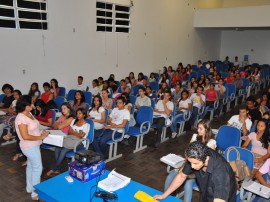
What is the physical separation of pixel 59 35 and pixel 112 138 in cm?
461

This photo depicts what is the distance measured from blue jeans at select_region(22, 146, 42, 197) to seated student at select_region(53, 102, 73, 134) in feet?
3.30

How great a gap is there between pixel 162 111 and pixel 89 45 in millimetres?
4245

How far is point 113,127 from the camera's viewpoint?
484cm

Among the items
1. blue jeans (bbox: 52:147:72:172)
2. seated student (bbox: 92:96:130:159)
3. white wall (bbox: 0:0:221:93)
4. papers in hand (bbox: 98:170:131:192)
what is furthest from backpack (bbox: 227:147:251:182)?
white wall (bbox: 0:0:221:93)

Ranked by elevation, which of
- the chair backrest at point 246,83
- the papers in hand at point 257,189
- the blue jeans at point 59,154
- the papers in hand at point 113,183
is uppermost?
the chair backrest at point 246,83

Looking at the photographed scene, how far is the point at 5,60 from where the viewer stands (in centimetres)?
686

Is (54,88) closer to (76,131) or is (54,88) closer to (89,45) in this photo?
(89,45)

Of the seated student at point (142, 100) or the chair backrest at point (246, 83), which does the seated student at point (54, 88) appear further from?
the chair backrest at point (246, 83)

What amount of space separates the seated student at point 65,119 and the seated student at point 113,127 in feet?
1.89

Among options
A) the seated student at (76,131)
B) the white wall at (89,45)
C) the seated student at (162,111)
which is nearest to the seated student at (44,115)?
the seated student at (76,131)

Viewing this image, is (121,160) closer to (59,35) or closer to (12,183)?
(12,183)

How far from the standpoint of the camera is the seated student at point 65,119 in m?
4.46

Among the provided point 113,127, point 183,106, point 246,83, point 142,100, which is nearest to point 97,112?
point 113,127

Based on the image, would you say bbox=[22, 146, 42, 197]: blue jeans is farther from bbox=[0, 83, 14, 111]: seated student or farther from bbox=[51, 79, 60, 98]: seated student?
bbox=[51, 79, 60, 98]: seated student
